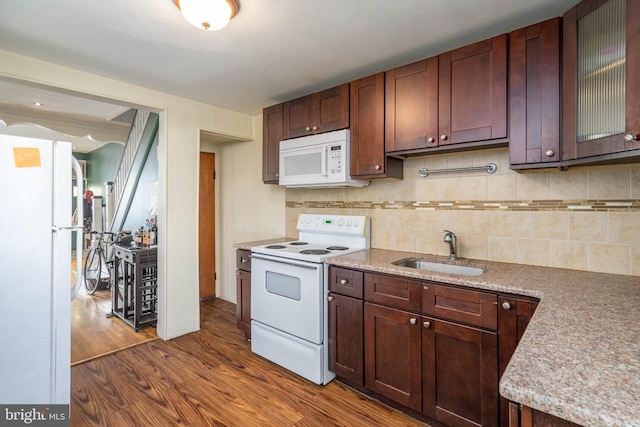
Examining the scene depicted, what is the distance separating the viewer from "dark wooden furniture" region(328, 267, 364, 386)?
2.08 m

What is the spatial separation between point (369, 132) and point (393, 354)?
1510 mm

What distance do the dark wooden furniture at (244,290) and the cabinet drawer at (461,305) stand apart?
5.46 ft

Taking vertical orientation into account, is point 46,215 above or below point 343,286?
above

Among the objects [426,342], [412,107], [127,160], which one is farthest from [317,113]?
[127,160]

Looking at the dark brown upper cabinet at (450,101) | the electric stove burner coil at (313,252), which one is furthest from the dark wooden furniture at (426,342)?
the dark brown upper cabinet at (450,101)

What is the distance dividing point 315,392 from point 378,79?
2.23 m

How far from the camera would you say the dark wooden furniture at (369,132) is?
2307 mm

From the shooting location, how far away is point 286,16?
1752 mm

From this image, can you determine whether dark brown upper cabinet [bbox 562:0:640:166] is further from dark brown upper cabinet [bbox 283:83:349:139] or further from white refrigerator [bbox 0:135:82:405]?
white refrigerator [bbox 0:135:82:405]

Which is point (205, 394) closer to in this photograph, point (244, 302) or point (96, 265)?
point (244, 302)

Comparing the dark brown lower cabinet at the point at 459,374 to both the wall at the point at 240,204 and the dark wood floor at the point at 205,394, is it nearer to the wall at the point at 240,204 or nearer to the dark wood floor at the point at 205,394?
the dark wood floor at the point at 205,394

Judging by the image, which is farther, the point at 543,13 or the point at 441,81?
the point at 441,81

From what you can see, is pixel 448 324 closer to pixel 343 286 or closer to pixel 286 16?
pixel 343 286

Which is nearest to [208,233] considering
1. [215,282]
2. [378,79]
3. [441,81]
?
[215,282]
